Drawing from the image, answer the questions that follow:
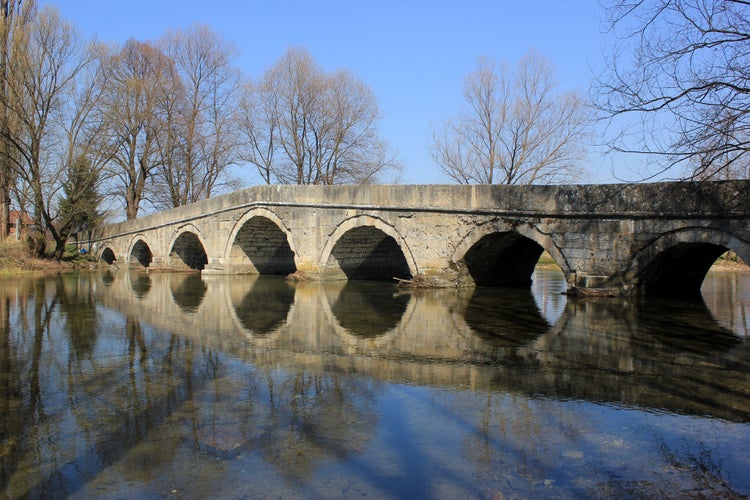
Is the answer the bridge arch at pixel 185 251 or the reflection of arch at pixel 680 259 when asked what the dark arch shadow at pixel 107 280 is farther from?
the reflection of arch at pixel 680 259

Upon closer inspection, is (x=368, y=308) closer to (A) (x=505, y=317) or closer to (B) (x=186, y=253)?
(A) (x=505, y=317)

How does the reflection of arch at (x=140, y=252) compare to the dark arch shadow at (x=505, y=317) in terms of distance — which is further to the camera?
the reflection of arch at (x=140, y=252)

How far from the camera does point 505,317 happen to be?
8406mm

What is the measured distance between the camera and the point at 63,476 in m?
2.99

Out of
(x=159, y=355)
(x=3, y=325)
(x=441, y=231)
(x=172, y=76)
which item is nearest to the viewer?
(x=159, y=355)

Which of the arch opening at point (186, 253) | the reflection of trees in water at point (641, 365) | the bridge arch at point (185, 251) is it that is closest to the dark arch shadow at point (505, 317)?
the reflection of trees in water at point (641, 365)

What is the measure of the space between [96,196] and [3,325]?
19205mm

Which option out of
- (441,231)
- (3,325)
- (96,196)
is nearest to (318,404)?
(3,325)

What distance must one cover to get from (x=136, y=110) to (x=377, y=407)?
937 inches

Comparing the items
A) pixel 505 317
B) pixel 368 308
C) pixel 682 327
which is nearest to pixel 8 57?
pixel 368 308

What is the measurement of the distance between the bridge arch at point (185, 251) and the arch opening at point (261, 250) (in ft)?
9.54

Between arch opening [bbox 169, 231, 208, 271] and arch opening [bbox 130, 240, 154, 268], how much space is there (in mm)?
3046

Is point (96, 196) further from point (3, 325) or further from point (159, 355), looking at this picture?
point (159, 355)

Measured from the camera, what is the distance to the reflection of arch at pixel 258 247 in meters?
17.2
